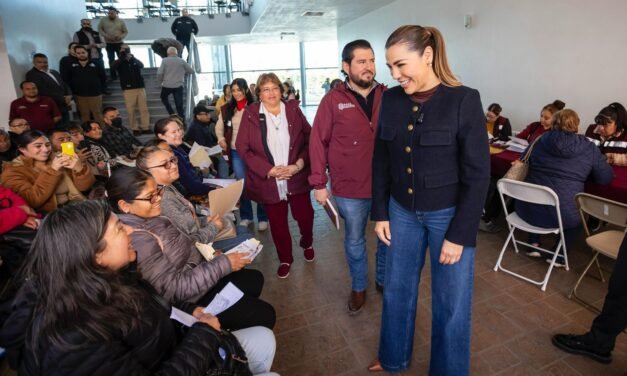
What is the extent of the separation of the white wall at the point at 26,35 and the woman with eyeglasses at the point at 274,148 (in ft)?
16.0

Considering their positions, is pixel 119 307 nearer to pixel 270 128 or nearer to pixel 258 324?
pixel 258 324

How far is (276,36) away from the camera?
47.5ft

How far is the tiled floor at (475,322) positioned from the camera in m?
1.96

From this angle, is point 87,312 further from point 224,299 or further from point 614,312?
point 614,312

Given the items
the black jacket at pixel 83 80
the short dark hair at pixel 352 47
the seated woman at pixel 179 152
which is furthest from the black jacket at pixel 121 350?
the black jacket at pixel 83 80

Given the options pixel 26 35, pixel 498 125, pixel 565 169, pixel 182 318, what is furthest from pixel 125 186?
pixel 26 35

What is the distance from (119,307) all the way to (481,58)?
6.79 metres

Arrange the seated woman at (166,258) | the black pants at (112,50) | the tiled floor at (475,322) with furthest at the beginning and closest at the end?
the black pants at (112,50), the tiled floor at (475,322), the seated woman at (166,258)

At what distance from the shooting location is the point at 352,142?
7.11ft

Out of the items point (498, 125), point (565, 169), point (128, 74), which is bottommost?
point (565, 169)

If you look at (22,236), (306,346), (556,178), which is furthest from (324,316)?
(22,236)

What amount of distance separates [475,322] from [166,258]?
74.3 inches

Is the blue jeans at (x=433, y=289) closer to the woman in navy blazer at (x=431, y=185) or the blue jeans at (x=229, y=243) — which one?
the woman in navy blazer at (x=431, y=185)

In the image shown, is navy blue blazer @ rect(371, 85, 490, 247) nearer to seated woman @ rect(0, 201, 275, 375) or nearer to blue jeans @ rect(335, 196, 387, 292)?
blue jeans @ rect(335, 196, 387, 292)
